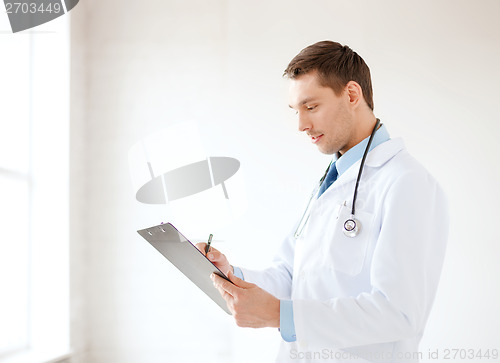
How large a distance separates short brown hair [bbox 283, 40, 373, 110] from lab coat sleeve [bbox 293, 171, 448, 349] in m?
0.37

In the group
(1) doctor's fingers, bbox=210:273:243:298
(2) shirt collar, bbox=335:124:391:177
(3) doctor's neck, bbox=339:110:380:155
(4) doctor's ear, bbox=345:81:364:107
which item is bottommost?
(1) doctor's fingers, bbox=210:273:243:298

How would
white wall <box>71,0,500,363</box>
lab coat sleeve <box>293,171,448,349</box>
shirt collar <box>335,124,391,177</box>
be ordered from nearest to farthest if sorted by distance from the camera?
1. lab coat sleeve <box>293,171,448,349</box>
2. shirt collar <box>335,124,391,177</box>
3. white wall <box>71,0,500,363</box>

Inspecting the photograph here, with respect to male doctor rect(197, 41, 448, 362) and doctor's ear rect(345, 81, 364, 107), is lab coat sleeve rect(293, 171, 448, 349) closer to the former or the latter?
male doctor rect(197, 41, 448, 362)

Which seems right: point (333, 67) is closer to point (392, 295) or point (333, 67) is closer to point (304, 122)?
point (304, 122)

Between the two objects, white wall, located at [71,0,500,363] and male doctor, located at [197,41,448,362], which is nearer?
male doctor, located at [197,41,448,362]

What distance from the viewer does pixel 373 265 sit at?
117 cm

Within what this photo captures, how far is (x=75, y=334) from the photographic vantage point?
2201mm

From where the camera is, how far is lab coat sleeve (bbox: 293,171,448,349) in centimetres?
113

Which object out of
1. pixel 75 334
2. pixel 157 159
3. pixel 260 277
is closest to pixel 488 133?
pixel 260 277

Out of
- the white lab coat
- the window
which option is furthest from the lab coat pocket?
the window

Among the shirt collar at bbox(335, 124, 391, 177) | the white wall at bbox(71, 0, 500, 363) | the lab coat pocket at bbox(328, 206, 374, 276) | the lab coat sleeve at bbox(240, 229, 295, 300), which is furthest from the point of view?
the white wall at bbox(71, 0, 500, 363)

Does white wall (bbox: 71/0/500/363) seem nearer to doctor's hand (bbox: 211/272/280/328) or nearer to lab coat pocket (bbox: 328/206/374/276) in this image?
lab coat pocket (bbox: 328/206/374/276)

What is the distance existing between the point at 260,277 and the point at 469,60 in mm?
1154

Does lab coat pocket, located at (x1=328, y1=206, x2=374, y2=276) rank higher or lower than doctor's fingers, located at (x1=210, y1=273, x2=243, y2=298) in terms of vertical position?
higher
